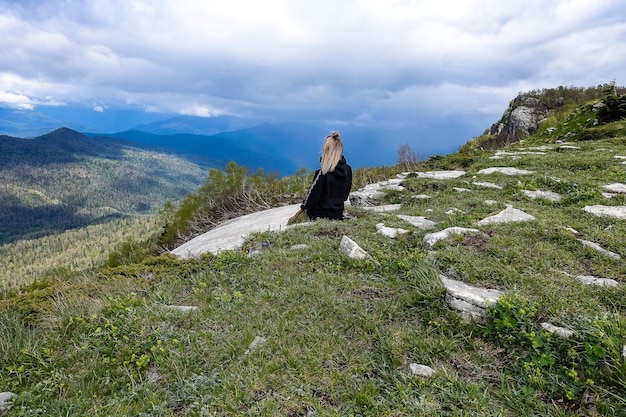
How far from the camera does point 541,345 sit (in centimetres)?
331

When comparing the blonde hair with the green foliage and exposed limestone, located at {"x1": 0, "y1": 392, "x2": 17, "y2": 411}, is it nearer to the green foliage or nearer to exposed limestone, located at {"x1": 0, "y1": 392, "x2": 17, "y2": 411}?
the green foliage

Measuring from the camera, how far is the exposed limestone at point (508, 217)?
707 centimetres

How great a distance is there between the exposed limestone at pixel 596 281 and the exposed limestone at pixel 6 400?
676cm

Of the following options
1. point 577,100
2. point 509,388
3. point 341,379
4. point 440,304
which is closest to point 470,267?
point 440,304

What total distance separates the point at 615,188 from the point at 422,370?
9.61 m

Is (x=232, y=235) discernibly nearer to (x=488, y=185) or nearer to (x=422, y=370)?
(x=422, y=370)

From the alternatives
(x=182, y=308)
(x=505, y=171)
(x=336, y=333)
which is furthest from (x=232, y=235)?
(x=505, y=171)

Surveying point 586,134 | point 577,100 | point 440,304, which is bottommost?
point 440,304

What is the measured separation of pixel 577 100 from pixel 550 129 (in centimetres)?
1303

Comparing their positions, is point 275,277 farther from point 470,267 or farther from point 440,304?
point 470,267

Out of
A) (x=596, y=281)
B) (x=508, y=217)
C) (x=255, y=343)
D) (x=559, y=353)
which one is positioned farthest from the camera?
(x=508, y=217)

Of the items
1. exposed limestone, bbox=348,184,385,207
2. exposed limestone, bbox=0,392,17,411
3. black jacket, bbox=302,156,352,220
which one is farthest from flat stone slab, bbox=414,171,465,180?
exposed limestone, bbox=0,392,17,411

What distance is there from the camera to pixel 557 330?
340 cm

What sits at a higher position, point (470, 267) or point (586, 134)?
point (586, 134)
